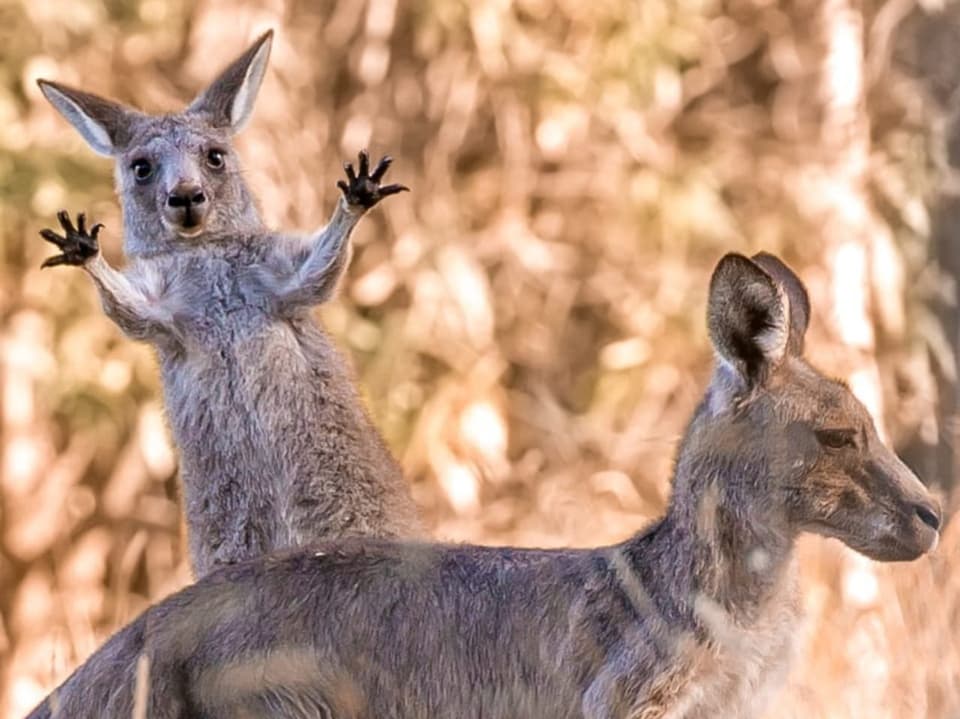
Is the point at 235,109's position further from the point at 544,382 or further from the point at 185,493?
the point at 544,382

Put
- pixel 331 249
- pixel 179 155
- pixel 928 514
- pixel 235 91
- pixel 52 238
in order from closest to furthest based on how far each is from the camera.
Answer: pixel 928 514
pixel 52 238
pixel 331 249
pixel 179 155
pixel 235 91

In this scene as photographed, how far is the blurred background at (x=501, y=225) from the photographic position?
7.66 m

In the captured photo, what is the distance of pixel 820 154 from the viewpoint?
7.95 meters

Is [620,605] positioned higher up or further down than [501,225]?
further down

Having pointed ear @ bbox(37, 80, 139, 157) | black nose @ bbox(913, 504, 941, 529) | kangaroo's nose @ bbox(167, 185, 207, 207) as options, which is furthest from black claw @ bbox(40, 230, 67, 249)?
black nose @ bbox(913, 504, 941, 529)

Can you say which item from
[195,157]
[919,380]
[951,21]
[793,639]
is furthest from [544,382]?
[793,639]

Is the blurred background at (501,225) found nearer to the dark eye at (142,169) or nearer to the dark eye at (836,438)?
the dark eye at (142,169)

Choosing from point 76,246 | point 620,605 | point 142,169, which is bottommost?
point 620,605

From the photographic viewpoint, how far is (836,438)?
3.95 metres

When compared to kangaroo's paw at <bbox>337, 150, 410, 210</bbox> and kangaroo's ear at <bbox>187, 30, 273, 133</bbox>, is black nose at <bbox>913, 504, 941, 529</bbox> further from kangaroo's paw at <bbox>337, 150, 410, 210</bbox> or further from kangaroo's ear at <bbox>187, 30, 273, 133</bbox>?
kangaroo's ear at <bbox>187, 30, 273, 133</bbox>

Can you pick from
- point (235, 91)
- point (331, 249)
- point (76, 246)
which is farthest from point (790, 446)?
point (235, 91)

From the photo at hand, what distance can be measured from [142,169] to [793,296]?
2.25 m

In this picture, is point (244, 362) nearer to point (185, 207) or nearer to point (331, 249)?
point (331, 249)

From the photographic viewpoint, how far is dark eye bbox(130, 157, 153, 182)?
5828 mm
